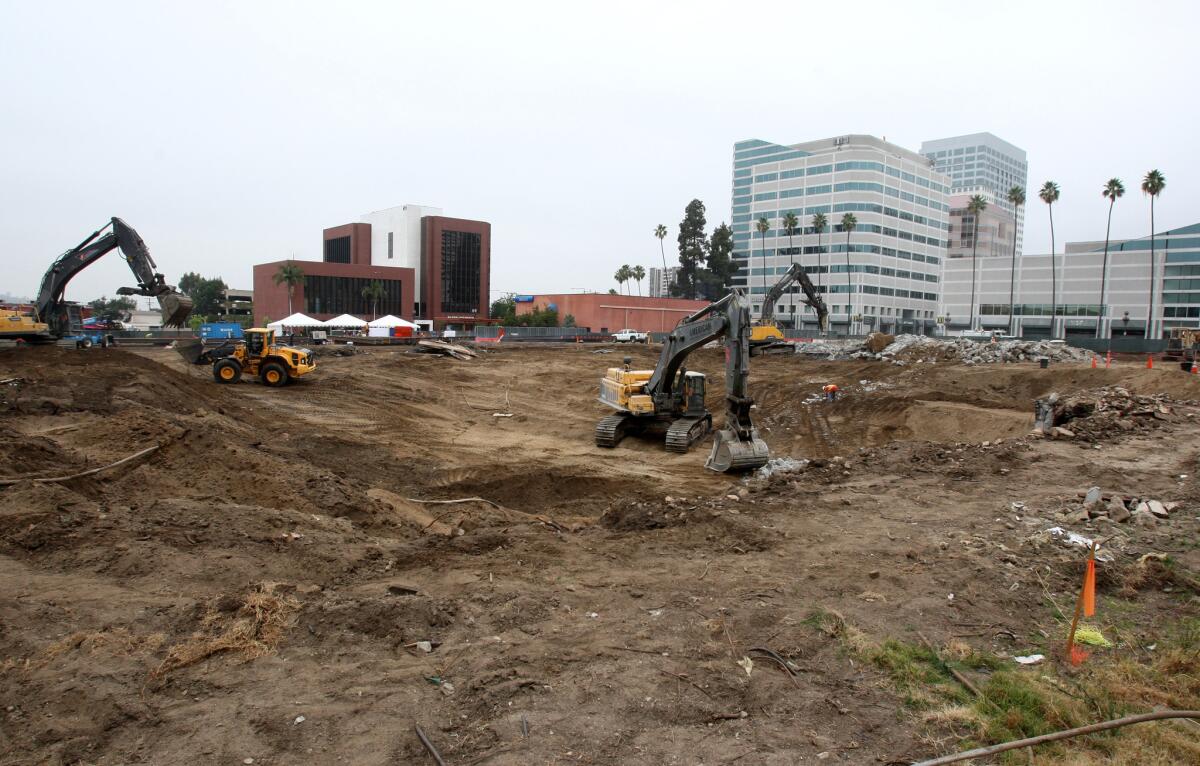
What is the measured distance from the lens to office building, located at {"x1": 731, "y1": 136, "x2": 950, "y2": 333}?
93.2 meters

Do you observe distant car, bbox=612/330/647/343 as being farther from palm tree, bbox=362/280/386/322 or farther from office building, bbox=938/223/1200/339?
office building, bbox=938/223/1200/339

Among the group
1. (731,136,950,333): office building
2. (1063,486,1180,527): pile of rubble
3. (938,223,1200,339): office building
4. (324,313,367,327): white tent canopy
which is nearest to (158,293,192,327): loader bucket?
(1063,486,1180,527): pile of rubble

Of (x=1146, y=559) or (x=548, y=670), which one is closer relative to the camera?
(x=548, y=670)

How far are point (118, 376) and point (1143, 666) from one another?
24.2 metres

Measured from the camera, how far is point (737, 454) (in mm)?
15695

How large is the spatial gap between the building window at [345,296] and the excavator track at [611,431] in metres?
66.1

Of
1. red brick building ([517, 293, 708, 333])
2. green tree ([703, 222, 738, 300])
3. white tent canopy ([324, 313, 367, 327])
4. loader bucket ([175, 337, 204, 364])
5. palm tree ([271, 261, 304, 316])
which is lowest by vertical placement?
loader bucket ([175, 337, 204, 364])

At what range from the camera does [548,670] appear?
6.25 m

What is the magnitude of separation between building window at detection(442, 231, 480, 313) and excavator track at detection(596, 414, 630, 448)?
241ft

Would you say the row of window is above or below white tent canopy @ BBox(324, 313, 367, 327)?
above

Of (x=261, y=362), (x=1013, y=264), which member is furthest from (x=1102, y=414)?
(x=1013, y=264)

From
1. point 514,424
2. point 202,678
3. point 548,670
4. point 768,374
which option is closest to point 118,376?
point 514,424

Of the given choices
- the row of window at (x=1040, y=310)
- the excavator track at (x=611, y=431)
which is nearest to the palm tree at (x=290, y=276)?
the excavator track at (x=611, y=431)

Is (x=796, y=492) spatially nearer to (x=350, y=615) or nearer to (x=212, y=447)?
(x=350, y=615)
